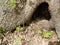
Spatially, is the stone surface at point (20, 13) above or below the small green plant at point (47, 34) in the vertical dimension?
above

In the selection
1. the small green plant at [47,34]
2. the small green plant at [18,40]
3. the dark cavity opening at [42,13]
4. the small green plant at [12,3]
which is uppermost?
the small green plant at [12,3]

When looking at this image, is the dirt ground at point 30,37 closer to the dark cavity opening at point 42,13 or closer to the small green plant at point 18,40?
the small green plant at point 18,40

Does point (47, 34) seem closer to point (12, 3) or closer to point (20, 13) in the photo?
point (20, 13)

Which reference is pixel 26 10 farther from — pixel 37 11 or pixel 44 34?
pixel 44 34

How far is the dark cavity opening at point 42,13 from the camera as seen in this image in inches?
183

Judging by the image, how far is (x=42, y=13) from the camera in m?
4.75

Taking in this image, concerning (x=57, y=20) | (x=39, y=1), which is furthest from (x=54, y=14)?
(x=39, y=1)

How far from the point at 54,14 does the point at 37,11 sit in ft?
1.72

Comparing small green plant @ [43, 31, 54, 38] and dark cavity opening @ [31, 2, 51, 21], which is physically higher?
dark cavity opening @ [31, 2, 51, 21]

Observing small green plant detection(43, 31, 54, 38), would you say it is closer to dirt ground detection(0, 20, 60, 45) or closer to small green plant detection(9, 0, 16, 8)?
dirt ground detection(0, 20, 60, 45)

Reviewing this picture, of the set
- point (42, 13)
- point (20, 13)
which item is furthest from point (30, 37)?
point (42, 13)

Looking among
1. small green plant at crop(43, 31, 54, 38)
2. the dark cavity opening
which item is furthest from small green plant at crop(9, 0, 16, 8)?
small green plant at crop(43, 31, 54, 38)

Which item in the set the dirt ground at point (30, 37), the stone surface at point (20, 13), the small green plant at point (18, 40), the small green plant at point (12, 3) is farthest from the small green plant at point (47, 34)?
the small green plant at point (12, 3)

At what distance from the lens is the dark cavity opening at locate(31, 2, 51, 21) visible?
4648mm
